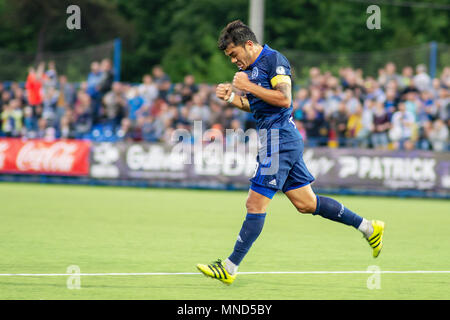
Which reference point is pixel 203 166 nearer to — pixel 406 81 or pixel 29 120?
pixel 29 120

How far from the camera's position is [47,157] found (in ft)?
66.6

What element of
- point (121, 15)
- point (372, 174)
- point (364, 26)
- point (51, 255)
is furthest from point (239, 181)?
point (121, 15)

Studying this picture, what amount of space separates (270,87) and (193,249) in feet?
8.78

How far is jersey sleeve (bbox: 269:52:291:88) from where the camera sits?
23.1 feet

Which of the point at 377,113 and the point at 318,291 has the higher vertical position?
the point at 377,113

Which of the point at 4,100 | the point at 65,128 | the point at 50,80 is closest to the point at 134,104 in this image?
the point at 65,128

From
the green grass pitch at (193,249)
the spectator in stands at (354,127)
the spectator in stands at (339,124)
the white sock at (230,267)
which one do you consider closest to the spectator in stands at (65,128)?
the green grass pitch at (193,249)

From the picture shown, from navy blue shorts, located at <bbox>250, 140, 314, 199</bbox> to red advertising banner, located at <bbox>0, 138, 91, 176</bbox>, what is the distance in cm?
1345

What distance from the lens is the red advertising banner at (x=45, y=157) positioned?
2012cm

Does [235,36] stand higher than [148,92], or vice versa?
[148,92]
